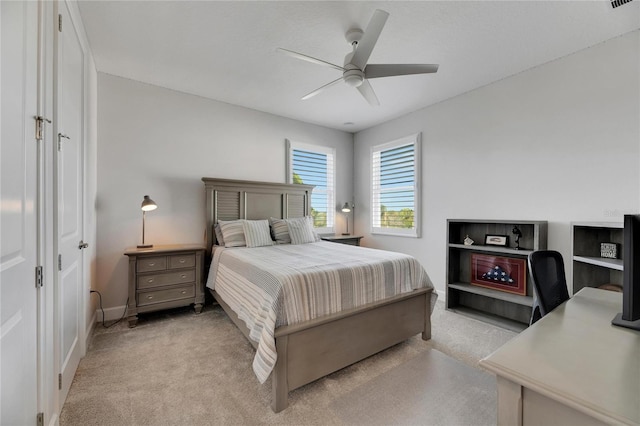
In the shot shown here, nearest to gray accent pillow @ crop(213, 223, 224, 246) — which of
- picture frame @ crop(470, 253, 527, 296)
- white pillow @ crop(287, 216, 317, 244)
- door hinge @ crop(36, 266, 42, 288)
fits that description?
white pillow @ crop(287, 216, 317, 244)

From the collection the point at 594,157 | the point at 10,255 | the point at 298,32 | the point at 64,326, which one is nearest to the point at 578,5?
the point at 594,157

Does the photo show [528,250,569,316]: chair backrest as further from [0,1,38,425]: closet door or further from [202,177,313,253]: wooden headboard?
[202,177,313,253]: wooden headboard

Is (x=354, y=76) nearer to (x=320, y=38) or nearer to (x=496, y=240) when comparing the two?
(x=320, y=38)

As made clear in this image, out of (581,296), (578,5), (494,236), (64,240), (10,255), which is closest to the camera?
(10,255)

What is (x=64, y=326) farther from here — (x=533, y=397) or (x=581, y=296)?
(x=581, y=296)

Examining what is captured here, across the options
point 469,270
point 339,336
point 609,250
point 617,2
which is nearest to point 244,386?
point 339,336

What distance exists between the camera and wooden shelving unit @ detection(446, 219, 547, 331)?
2.94 m

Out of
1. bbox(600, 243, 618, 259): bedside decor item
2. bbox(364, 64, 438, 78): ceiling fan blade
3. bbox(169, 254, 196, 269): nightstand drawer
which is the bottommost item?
bbox(169, 254, 196, 269): nightstand drawer

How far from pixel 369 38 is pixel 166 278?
3162 millimetres

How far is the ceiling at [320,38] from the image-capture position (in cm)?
214

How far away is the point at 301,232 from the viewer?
379cm

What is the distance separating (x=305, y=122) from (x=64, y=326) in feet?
13.5

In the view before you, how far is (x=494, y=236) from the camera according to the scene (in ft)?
10.8

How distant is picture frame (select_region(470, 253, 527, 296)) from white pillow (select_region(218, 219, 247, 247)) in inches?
118
